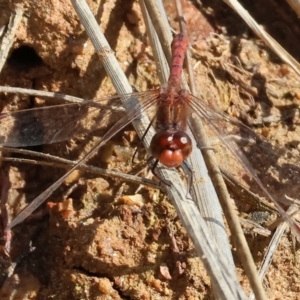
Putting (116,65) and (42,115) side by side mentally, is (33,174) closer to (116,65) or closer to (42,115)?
(42,115)

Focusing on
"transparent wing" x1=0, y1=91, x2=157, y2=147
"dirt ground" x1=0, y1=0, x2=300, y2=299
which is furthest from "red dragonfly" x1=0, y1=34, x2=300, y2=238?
"dirt ground" x1=0, y1=0, x2=300, y2=299

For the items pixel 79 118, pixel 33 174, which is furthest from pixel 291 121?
pixel 33 174

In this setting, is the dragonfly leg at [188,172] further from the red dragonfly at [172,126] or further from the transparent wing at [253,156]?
the transparent wing at [253,156]

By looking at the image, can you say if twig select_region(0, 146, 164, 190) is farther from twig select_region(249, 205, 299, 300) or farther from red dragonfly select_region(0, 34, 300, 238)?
twig select_region(249, 205, 299, 300)

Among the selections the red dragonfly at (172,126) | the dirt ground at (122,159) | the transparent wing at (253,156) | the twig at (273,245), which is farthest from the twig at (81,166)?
the twig at (273,245)

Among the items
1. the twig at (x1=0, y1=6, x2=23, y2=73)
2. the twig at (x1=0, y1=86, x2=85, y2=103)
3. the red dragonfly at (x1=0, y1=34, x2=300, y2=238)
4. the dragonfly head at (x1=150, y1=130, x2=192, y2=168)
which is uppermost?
the twig at (x1=0, y1=6, x2=23, y2=73)

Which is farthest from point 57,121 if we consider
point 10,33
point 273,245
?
point 273,245
